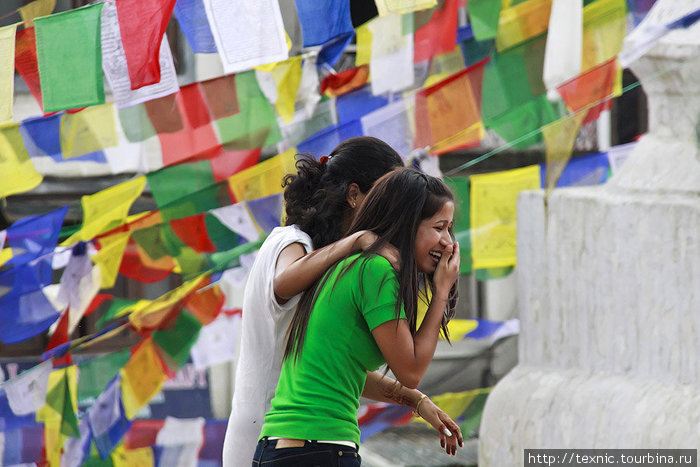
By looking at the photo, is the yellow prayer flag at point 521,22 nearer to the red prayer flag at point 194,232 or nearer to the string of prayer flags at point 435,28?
the string of prayer flags at point 435,28

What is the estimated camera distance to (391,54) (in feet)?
13.2

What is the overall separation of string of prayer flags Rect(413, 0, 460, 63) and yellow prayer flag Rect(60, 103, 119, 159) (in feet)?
4.11

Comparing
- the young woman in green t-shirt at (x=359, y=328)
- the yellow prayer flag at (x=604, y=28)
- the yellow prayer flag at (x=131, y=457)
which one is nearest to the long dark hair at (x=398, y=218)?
the young woman in green t-shirt at (x=359, y=328)

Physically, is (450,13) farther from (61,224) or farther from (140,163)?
(61,224)

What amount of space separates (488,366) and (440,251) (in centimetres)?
335

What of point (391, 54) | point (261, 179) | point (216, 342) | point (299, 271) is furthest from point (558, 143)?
point (299, 271)

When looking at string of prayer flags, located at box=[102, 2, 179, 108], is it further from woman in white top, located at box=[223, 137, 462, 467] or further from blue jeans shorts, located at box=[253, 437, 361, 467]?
blue jeans shorts, located at box=[253, 437, 361, 467]

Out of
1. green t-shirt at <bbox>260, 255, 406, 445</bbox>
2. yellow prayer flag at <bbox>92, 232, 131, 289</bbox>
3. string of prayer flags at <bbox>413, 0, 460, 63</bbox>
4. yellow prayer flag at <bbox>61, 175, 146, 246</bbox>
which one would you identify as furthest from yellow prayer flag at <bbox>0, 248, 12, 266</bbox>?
green t-shirt at <bbox>260, 255, 406, 445</bbox>

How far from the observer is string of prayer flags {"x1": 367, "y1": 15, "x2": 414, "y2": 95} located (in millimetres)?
3990

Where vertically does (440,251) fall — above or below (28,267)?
above

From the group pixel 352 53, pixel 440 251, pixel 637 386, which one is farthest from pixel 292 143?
pixel 440 251

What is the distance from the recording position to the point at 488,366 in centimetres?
→ 541

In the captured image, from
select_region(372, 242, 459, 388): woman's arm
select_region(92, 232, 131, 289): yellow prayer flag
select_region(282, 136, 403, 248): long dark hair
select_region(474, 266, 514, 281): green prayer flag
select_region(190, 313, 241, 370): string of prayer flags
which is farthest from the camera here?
select_region(474, 266, 514, 281): green prayer flag

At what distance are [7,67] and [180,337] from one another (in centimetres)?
127
